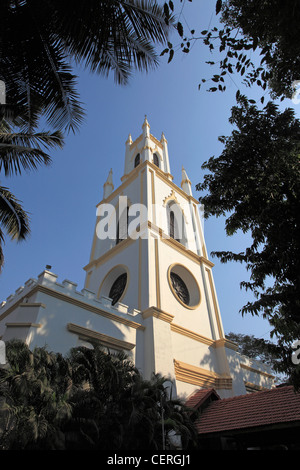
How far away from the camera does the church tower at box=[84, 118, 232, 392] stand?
11.6m

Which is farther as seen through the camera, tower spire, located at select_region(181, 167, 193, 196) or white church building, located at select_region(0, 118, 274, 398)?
tower spire, located at select_region(181, 167, 193, 196)

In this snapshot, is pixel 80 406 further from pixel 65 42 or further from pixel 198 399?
pixel 65 42

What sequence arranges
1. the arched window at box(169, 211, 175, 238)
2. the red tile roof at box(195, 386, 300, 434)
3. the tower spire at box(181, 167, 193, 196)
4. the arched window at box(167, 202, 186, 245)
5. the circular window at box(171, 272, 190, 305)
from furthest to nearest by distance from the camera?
1. the tower spire at box(181, 167, 193, 196)
2. the arched window at box(167, 202, 186, 245)
3. the arched window at box(169, 211, 175, 238)
4. the circular window at box(171, 272, 190, 305)
5. the red tile roof at box(195, 386, 300, 434)

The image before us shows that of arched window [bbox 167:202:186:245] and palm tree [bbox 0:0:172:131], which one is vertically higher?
arched window [bbox 167:202:186:245]

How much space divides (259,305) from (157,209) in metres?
10.8

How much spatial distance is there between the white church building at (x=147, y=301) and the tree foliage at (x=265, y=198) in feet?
15.1

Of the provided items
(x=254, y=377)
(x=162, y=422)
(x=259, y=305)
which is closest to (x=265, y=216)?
(x=259, y=305)

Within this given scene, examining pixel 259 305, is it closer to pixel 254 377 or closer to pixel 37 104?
pixel 37 104

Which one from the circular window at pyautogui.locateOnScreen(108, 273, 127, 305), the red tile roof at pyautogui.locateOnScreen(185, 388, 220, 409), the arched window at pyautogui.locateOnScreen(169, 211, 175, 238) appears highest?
the arched window at pyautogui.locateOnScreen(169, 211, 175, 238)

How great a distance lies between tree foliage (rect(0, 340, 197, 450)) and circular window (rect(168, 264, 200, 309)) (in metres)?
7.89

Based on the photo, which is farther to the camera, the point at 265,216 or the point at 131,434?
the point at 265,216

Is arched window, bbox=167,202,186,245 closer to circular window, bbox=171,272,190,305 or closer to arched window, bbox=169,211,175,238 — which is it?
arched window, bbox=169,211,175,238

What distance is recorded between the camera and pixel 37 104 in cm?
725

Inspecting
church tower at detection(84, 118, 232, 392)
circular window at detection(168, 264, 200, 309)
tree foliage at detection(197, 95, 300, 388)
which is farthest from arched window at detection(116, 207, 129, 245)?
tree foliage at detection(197, 95, 300, 388)
